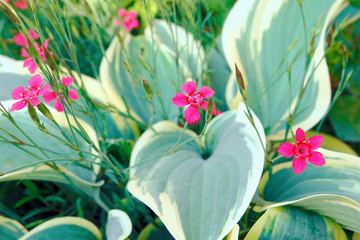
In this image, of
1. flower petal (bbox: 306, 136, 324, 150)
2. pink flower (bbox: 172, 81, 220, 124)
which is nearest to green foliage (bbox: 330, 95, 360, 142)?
flower petal (bbox: 306, 136, 324, 150)

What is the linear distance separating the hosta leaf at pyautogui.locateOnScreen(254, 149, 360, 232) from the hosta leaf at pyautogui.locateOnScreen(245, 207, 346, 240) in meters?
0.02

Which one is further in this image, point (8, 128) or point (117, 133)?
point (117, 133)

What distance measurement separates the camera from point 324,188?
55 cm

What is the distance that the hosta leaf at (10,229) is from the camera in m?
0.62

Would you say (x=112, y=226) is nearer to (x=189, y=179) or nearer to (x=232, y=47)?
(x=189, y=179)

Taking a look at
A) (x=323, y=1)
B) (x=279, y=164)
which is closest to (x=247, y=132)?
(x=279, y=164)

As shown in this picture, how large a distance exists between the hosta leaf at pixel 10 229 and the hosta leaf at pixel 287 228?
1.38 feet

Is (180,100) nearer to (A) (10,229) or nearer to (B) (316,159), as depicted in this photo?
(B) (316,159)

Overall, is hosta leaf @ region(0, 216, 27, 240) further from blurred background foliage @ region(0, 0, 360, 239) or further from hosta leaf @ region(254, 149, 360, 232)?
hosta leaf @ region(254, 149, 360, 232)

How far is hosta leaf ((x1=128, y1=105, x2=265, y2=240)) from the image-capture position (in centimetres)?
50

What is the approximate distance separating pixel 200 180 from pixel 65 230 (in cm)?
26

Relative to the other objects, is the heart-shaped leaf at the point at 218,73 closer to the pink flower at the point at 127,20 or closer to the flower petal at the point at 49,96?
the pink flower at the point at 127,20

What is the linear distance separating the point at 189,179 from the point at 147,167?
8 centimetres

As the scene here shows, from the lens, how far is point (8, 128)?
0.58 m
